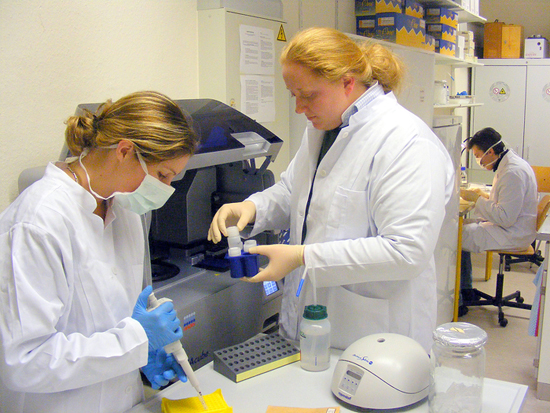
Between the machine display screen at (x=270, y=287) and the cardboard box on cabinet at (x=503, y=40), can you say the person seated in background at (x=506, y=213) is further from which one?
the machine display screen at (x=270, y=287)

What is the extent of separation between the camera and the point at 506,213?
11.6 feet

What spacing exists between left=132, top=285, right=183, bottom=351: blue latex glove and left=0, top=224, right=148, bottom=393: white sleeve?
90 millimetres

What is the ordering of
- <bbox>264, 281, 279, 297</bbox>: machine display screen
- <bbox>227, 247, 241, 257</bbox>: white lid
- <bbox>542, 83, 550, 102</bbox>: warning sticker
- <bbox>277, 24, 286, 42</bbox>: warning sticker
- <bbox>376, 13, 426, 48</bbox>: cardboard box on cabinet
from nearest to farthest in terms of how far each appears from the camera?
1. <bbox>227, 247, 241, 257</bbox>: white lid
2. <bbox>264, 281, 279, 297</bbox>: machine display screen
3. <bbox>277, 24, 286, 42</bbox>: warning sticker
4. <bbox>376, 13, 426, 48</bbox>: cardboard box on cabinet
5. <bbox>542, 83, 550, 102</bbox>: warning sticker

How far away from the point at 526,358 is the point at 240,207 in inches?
94.4

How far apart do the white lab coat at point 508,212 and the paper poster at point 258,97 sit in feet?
6.86

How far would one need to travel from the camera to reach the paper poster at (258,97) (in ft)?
6.80

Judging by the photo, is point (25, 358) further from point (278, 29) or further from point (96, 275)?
point (278, 29)

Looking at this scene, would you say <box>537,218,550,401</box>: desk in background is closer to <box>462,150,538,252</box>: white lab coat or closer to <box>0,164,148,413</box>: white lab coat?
<box>462,150,538,252</box>: white lab coat

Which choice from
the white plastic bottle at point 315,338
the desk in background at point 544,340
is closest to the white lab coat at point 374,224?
the white plastic bottle at point 315,338

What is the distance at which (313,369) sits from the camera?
1.16m

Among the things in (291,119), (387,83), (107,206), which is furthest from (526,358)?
(107,206)

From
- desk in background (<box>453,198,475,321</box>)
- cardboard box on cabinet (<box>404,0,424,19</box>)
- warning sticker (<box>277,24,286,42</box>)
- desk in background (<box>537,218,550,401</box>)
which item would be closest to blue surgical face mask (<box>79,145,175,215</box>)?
warning sticker (<box>277,24,286,42</box>)

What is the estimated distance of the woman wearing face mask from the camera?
832mm

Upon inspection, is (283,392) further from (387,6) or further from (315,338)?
(387,6)
